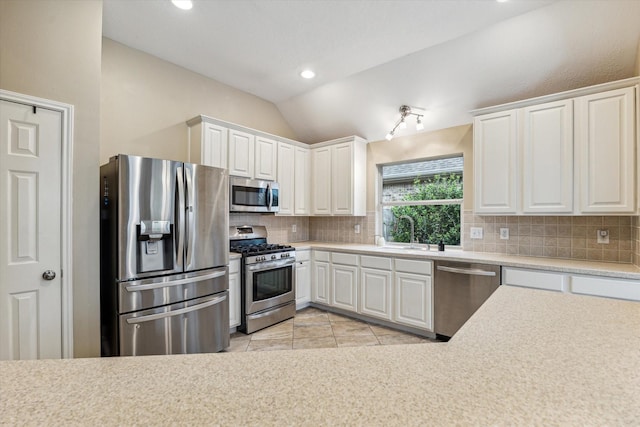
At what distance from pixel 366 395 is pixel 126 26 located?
347cm

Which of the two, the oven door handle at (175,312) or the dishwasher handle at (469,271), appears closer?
the oven door handle at (175,312)

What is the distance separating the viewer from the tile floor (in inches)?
120

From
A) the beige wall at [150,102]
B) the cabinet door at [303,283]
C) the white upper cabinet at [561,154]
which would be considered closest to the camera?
the white upper cabinet at [561,154]

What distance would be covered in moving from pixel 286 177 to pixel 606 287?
3.45 m

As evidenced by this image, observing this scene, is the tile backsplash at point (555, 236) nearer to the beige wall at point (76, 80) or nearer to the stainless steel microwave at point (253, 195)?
the stainless steel microwave at point (253, 195)

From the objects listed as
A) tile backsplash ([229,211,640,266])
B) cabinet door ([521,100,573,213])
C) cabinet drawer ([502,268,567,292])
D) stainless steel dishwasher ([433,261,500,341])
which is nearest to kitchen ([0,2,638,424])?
tile backsplash ([229,211,640,266])

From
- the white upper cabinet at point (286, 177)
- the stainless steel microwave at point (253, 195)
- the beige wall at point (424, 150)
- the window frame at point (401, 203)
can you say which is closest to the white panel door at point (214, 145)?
the stainless steel microwave at point (253, 195)

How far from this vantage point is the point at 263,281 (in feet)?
11.2

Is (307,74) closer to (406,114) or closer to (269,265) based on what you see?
(406,114)

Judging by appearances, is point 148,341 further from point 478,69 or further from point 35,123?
point 478,69

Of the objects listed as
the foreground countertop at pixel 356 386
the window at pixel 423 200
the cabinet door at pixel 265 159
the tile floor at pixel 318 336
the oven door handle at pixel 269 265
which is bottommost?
the tile floor at pixel 318 336

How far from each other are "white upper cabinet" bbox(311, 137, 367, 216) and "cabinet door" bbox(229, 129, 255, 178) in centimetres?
113

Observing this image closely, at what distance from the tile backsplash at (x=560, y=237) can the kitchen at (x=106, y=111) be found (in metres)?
0.42

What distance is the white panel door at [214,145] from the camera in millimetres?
3287
